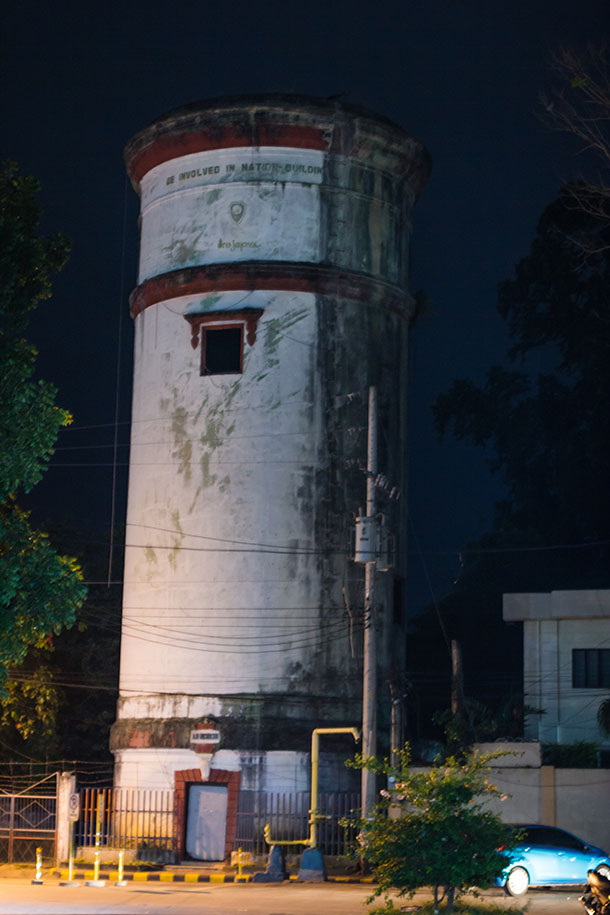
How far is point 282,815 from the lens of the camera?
35156 mm

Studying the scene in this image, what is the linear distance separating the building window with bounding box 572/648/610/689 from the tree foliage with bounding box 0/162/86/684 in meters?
22.0

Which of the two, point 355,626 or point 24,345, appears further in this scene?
point 355,626

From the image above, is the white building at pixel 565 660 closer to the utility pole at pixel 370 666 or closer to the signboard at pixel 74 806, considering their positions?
the utility pole at pixel 370 666

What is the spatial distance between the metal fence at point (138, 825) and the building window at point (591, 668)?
1206cm

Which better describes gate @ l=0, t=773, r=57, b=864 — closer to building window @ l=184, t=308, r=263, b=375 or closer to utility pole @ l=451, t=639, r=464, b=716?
utility pole @ l=451, t=639, r=464, b=716

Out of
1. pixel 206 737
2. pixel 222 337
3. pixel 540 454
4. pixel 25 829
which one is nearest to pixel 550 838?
pixel 206 737

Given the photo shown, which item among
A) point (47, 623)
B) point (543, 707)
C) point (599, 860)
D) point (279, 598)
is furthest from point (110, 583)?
point (47, 623)

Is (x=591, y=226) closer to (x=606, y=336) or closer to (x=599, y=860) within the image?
(x=606, y=336)

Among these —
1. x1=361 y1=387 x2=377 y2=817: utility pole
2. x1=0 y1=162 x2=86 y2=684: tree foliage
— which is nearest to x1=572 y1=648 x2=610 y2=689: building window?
x1=361 y1=387 x2=377 y2=817: utility pole

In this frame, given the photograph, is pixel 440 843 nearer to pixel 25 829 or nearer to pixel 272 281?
pixel 25 829

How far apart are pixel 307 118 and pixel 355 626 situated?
47.4ft

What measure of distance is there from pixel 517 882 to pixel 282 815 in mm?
9795

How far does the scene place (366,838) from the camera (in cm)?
1964

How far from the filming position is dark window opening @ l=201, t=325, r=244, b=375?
1500 inches
